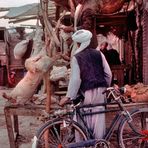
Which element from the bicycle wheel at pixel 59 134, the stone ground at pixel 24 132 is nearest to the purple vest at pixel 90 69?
the bicycle wheel at pixel 59 134

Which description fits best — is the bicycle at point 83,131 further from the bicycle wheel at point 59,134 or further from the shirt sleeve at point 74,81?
the shirt sleeve at point 74,81

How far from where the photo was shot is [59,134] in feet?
19.8

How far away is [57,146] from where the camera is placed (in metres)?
5.99

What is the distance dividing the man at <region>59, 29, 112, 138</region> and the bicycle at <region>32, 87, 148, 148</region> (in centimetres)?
11

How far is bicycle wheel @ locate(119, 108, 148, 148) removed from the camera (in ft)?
19.8

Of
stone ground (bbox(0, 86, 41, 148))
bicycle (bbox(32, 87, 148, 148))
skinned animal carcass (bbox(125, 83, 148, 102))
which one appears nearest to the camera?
bicycle (bbox(32, 87, 148, 148))

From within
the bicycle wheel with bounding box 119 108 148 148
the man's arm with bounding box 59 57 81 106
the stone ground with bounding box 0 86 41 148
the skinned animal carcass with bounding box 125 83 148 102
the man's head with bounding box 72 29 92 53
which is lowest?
the stone ground with bounding box 0 86 41 148

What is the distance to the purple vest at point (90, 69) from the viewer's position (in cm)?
588

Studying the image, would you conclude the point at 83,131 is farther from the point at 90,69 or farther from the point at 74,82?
the point at 90,69

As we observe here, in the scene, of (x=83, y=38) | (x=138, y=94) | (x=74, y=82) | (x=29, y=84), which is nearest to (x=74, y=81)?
(x=74, y=82)

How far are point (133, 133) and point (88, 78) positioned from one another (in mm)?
1082

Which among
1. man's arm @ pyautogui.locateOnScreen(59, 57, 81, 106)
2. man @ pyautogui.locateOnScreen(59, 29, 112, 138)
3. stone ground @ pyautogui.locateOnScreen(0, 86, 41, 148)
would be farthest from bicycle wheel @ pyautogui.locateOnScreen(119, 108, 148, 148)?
stone ground @ pyautogui.locateOnScreen(0, 86, 41, 148)

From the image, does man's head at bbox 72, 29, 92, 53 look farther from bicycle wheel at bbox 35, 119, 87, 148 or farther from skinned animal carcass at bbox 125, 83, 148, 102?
skinned animal carcass at bbox 125, 83, 148, 102

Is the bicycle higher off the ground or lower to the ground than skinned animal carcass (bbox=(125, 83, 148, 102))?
lower
